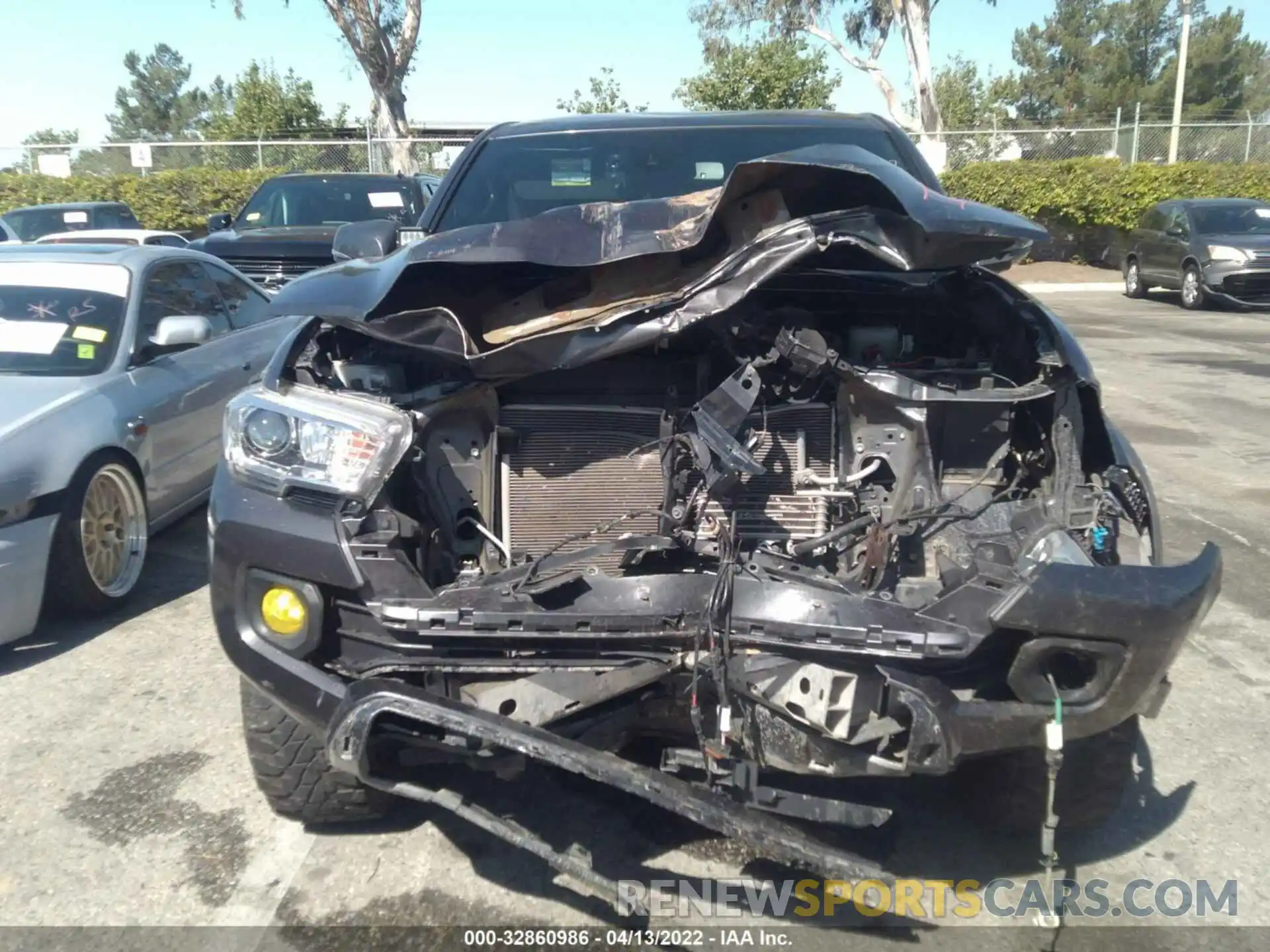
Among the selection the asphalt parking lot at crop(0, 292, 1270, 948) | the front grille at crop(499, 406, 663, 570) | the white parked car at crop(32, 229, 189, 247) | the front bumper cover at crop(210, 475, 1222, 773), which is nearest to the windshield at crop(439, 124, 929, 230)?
the front grille at crop(499, 406, 663, 570)

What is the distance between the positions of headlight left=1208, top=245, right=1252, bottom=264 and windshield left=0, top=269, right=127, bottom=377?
50.6 feet

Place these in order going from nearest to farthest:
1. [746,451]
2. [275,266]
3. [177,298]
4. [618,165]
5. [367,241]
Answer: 1. [746,451]
2. [367,241]
3. [618,165]
4. [177,298]
5. [275,266]

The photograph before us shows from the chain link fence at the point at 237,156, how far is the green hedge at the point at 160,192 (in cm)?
38

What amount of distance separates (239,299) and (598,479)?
14.1 ft

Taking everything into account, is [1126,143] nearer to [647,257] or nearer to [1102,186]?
[1102,186]

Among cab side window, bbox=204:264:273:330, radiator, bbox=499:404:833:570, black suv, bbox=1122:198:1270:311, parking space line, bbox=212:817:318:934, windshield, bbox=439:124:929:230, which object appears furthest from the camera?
black suv, bbox=1122:198:1270:311

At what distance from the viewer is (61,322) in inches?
207

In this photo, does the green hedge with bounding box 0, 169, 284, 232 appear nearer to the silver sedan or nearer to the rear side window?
the rear side window

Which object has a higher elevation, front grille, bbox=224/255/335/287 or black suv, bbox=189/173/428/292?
black suv, bbox=189/173/428/292

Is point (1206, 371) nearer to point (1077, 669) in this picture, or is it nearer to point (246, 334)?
point (246, 334)

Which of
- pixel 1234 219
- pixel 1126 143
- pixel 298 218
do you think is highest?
pixel 1126 143

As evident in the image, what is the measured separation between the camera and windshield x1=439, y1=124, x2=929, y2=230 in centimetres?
434

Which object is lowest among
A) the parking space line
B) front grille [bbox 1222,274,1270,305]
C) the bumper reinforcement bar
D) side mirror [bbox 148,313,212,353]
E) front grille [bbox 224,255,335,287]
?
the parking space line

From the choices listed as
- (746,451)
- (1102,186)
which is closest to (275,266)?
(746,451)
